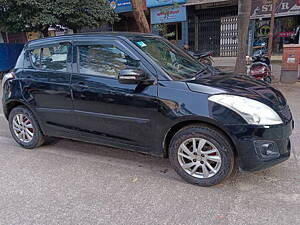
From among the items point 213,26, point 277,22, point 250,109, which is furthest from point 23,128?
point 277,22

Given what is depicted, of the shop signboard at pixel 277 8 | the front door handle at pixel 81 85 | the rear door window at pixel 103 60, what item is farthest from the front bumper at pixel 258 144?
the shop signboard at pixel 277 8

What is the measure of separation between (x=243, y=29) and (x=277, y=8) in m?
7.54

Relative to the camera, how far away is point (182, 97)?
8.96 ft

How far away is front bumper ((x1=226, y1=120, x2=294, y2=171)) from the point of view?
252 centimetres

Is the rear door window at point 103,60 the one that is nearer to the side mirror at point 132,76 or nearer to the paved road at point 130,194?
the side mirror at point 132,76

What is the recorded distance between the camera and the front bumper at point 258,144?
2523 mm

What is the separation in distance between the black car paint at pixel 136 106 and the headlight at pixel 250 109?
5 centimetres

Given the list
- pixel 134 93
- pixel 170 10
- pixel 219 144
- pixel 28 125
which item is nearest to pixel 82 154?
pixel 28 125

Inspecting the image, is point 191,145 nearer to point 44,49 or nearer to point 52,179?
point 52,179

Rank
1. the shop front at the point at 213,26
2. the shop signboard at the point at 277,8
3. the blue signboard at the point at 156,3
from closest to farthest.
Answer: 1. the shop signboard at the point at 277,8
2. the shop front at the point at 213,26
3. the blue signboard at the point at 156,3

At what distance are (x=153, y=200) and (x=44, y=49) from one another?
2.70m

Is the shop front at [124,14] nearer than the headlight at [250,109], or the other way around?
the headlight at [250,109]

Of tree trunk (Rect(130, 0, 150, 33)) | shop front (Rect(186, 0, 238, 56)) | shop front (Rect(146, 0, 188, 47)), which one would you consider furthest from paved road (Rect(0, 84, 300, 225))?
shop front (Rect(186, 0, 238, 56))

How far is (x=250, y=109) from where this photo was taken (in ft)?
8.34
